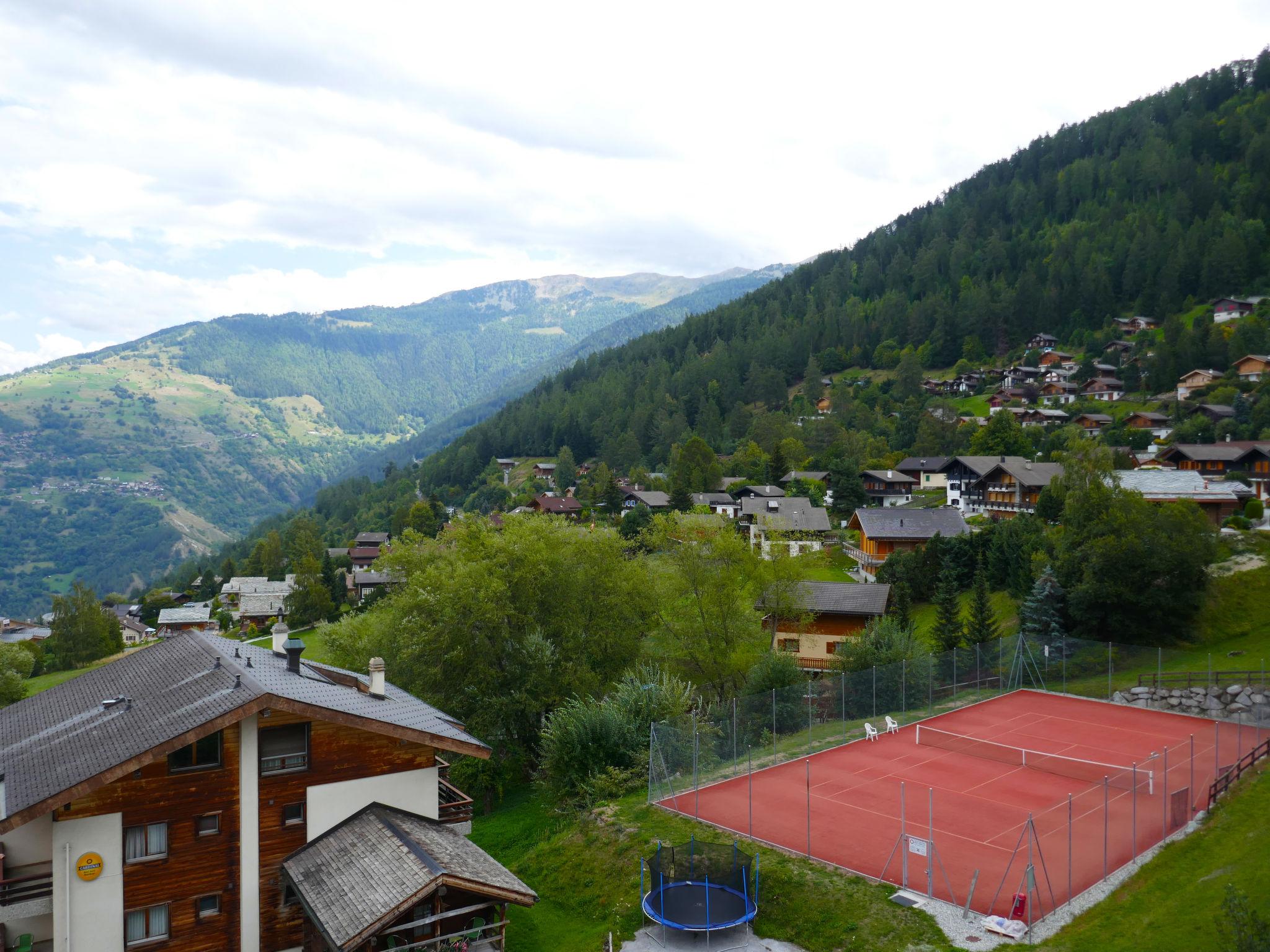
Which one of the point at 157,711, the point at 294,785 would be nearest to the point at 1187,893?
the point at 294,785

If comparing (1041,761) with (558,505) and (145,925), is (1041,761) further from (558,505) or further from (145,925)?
(558,505)

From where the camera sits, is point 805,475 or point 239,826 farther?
point 805,475

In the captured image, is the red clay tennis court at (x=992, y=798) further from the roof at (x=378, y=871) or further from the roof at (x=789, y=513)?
the roof at (x=789, y=513)

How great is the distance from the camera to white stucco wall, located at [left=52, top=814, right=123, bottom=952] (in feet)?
55.9

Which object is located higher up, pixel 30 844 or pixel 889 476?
pixel 889 476

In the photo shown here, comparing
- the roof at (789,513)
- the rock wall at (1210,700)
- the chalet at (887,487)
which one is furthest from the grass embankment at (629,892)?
the chalet at (887,487)

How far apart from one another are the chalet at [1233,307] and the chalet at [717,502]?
257 feet

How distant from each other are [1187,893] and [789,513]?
63.2 meters

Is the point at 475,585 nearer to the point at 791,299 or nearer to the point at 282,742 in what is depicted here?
the point at 282,742

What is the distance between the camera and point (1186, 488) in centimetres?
6359

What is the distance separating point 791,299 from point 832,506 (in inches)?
4139

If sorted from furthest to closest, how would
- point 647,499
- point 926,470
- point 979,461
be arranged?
point 647,499, point 926,470, point 979,461

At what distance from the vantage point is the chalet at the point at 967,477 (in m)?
83.2

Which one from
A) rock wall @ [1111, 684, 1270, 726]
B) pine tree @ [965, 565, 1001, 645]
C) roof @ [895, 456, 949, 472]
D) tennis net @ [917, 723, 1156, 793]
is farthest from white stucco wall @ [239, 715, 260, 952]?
roof @ [895, 456, 949, 472]
